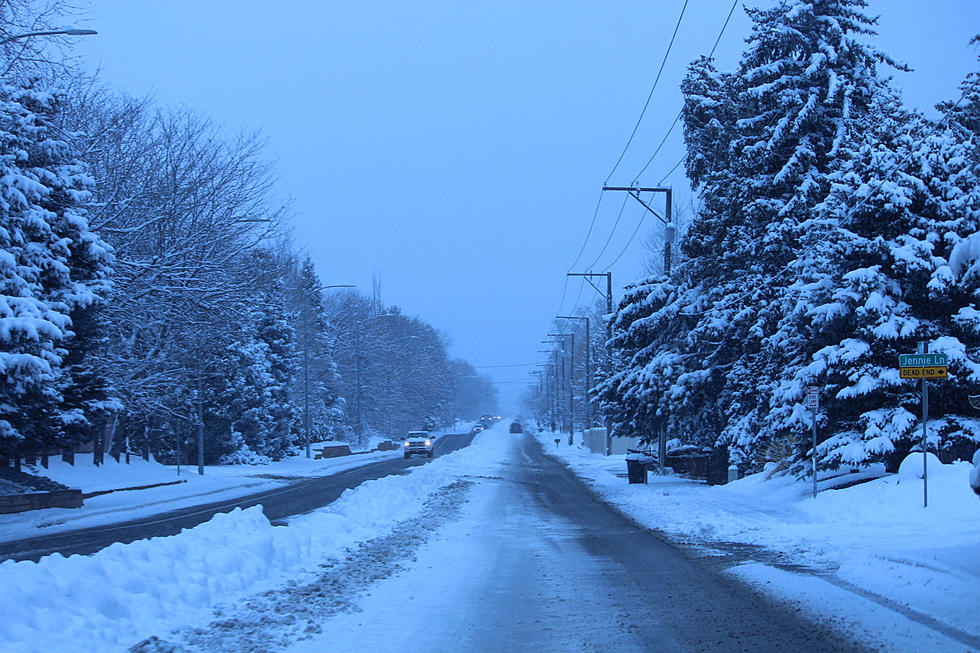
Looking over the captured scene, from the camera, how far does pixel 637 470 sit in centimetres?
3022

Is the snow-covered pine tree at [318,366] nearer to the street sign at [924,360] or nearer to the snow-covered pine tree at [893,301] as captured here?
the snow-covered pine tree at [893,301]

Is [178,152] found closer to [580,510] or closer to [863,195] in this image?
[580,510]

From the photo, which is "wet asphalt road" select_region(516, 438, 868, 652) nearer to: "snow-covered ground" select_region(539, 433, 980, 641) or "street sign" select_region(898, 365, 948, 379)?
"snow-covered ground" select_region(539, 433, 980, 641)

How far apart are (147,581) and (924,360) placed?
12755 millimetres

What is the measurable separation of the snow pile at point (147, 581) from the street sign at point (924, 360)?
9682 mm

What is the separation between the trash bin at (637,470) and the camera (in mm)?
30141

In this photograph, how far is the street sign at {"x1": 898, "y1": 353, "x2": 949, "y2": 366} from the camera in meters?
15.6

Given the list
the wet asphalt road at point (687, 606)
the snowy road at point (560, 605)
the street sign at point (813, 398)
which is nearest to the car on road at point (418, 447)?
the street sign at point (813, 398)

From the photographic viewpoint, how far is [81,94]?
28.1 meters

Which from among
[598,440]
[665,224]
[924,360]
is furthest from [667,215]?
[598,440]

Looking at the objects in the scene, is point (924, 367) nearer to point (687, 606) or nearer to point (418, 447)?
point (687, 606)

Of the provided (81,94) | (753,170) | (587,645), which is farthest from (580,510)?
(81,94)

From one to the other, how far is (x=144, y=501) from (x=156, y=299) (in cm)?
579

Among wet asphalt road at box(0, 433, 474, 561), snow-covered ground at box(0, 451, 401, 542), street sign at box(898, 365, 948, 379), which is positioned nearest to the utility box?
snow-covered ground at box(0, 451, 401, 542)
